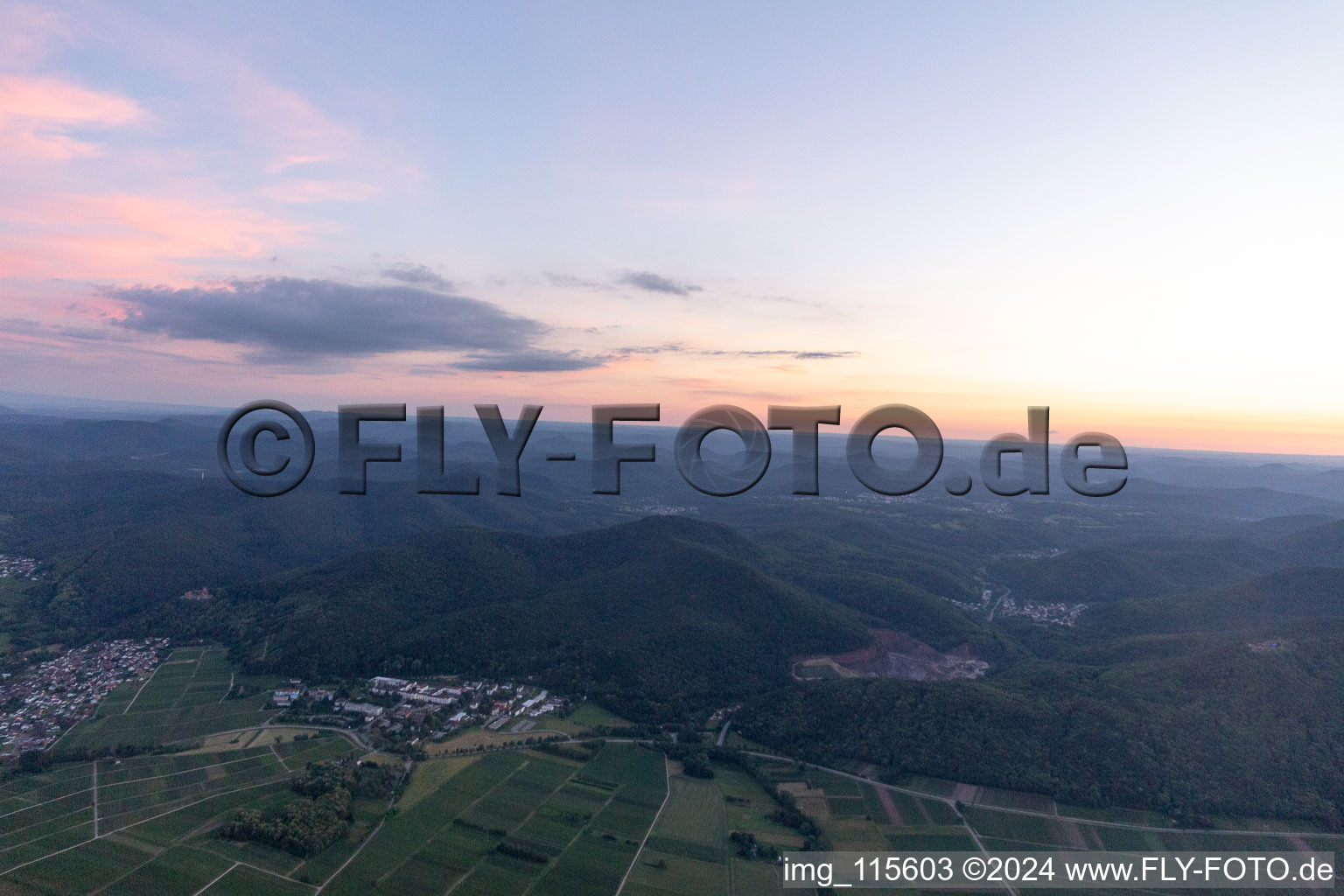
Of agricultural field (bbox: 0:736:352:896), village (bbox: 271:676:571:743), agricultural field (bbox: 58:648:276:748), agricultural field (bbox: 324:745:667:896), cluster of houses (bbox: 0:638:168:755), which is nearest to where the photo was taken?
agricultural field (bbox: 0:736:352:896)

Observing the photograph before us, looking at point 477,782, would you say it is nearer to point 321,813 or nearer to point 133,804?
point 321,813

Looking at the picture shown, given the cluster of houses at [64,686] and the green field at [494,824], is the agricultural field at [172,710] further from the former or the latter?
the cluster of houses at [64,686]

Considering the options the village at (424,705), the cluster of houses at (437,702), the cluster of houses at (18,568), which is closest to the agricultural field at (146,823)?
the village at (424,705)

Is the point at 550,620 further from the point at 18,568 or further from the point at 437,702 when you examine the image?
the point at 18,568

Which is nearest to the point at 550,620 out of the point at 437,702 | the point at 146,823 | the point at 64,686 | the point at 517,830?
the point at 437,702

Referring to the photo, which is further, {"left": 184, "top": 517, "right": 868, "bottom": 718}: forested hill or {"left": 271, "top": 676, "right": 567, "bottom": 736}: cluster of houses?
{"left": 184, "top": 517, "right": 868, "bottom": 718}: forested hill

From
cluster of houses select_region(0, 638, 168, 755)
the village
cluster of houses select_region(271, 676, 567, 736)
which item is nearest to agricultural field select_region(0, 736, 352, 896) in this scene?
the village

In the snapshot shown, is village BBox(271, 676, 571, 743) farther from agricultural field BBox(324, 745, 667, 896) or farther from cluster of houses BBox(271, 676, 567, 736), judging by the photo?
agricultural field BBox(324, 745, 667, 896)
